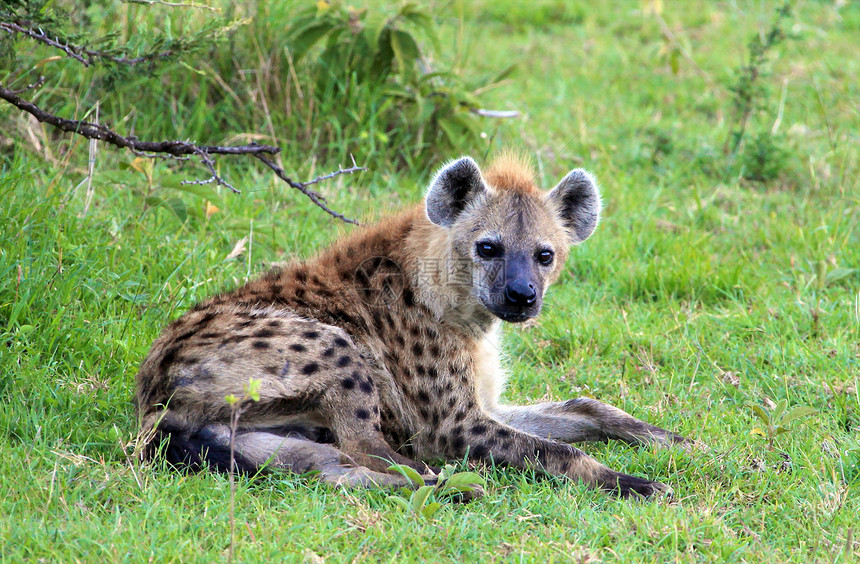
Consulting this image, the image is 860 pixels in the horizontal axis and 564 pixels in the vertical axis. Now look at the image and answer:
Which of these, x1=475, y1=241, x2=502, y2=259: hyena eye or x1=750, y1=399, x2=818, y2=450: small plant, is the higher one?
x1=475, y1=241, x2=502, y2=259: hyena eye

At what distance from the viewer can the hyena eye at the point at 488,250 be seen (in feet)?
12.7

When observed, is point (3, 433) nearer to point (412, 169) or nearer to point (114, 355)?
point (114, 355)

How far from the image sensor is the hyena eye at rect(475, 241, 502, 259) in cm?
387

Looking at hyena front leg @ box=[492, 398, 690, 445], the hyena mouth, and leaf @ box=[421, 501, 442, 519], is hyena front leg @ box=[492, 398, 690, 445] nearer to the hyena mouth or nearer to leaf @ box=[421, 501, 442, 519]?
the hyena mouth

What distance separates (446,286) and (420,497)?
1.15 metres

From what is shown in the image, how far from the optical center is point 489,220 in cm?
397

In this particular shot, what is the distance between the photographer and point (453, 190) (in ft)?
13.2

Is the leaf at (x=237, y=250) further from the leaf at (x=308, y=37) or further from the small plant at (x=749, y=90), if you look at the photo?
the small plant at (x=749, y=90)

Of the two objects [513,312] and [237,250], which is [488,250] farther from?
[237,250]

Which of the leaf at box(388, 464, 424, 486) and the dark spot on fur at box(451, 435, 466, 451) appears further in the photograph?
the dark spot on fur at box(451, 435, 466, 451)

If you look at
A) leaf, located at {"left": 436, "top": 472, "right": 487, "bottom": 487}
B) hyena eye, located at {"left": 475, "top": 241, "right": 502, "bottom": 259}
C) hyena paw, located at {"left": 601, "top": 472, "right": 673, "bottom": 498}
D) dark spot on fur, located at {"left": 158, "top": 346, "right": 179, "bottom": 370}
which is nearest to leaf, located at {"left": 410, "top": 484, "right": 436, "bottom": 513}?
leaf, located at {"left": 436, "top": 472, "right": 487, "bottom": 487}

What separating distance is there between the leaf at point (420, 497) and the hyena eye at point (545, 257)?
1282 mm

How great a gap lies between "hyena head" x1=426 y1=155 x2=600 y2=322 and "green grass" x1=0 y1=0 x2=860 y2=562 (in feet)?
2.28

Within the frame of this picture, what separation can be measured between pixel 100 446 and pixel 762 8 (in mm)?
7814
